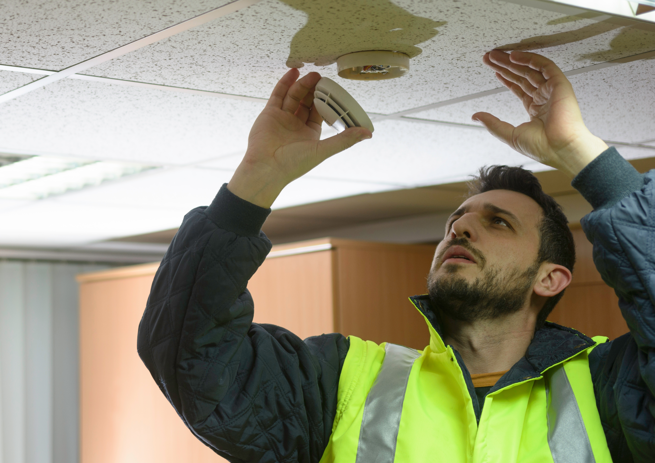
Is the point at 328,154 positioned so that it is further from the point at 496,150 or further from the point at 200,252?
the point at 496,150

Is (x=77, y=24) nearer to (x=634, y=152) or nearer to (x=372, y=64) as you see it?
(x=372, y=64)

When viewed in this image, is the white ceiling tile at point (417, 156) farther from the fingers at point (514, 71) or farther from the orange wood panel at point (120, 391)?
the orange wood panel at point (120, 391)

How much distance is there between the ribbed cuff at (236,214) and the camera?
44.6 inches

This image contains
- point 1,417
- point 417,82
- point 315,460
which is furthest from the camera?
point 1,417

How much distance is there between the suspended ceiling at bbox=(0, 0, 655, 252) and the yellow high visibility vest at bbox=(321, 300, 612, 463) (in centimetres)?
46

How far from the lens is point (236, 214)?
44.6 inches

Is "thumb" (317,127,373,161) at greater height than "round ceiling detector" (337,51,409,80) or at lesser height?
lesser

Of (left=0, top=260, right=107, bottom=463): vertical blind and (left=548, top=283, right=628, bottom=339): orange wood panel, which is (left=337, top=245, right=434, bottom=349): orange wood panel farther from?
(left=0, top=260, right=107, bottom=463): vertical blind

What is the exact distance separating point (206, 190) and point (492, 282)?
3.40 ft

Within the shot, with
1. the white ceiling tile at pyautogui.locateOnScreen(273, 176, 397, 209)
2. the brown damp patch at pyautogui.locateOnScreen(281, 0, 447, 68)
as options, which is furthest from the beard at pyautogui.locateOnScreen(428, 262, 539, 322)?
the white ceiling tile at pyautogui.locateOnScreen(273, 176, 397, 209)

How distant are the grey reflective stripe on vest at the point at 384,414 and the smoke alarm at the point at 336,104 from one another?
1.70ft

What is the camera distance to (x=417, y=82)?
1.15 meters

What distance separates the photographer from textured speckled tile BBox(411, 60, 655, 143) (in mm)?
1140


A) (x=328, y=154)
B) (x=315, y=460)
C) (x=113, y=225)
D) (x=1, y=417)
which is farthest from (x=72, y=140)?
(x=1, y=417)
